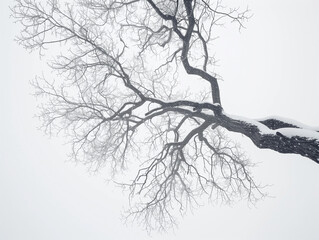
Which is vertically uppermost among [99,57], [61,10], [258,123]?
[61,10]

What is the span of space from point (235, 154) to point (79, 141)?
4.93 metres

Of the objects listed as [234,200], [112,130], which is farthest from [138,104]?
[234,200]

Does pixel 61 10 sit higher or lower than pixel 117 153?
higher

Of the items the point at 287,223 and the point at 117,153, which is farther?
the point at 287,223

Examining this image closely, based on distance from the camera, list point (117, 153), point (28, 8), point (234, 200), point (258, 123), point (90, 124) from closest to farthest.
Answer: point (258, 123) → point (28, 8) → point (90, 124) → point (117, 153) → point (234, 200)

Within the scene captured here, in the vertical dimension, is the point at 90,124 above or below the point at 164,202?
above

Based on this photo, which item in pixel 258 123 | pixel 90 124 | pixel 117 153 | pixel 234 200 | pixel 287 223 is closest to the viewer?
pixel 258 123

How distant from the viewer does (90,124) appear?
7844 mm

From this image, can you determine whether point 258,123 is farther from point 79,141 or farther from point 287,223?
point 287,223

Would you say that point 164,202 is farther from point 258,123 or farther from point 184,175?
point 258,123

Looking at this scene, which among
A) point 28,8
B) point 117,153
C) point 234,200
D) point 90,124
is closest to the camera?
point 28,8

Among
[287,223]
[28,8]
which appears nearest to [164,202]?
[28,8]

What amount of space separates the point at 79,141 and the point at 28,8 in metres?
3.90

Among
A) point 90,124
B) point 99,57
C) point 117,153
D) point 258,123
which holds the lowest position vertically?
point 258,123
